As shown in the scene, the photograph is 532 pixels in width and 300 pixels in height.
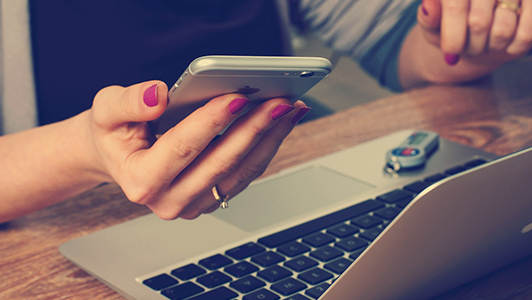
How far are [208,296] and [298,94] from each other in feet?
0.52

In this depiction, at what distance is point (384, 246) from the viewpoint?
300 millimetres

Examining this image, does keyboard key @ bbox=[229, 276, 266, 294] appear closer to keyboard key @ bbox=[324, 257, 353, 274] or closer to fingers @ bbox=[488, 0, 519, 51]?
keyboard key @ bbox=[324, 257, 353, 274]

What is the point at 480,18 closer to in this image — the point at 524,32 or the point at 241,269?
the point at 524,32

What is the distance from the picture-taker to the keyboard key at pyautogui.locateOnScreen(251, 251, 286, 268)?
1.41ft

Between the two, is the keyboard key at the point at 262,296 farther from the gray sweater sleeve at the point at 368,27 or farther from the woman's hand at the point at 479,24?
the gray sweater sleeve at the point at 368,27

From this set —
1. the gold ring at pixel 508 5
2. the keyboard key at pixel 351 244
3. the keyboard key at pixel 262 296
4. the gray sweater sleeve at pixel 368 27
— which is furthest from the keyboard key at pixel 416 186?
the gray sweater sleeve at pixel 368 27

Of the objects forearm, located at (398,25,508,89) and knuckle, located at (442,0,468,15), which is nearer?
knuckle, located at (442,0,468,15)

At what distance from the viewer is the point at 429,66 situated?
0.91m

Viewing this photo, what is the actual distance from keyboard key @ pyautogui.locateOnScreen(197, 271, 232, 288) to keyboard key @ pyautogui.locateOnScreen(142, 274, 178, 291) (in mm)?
20

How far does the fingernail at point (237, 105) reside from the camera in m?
0.38

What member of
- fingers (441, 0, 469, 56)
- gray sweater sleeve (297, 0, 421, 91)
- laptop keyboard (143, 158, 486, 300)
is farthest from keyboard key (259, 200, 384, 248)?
gray sweater sleeve (297, 0, 421, 91)

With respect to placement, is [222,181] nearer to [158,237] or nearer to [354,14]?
[158,237]

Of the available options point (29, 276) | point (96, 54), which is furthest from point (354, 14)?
point (29, 276)

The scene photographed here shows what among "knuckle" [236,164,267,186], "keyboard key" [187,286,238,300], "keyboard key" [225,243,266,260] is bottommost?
"keyboard key" [187,286,238,300]
